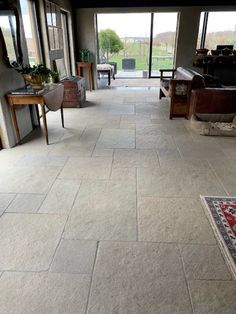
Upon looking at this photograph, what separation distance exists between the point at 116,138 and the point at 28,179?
147 cm

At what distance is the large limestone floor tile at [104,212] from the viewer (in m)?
1.75

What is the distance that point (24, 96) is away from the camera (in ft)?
9.82

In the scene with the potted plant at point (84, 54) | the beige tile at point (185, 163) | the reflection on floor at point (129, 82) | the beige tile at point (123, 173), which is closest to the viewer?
the beige tile at point (123, 173)

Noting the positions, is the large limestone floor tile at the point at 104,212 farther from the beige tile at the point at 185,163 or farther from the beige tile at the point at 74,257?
the beige tile at the point at 185,163

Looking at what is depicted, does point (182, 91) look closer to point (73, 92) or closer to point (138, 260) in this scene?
point (73, 92)

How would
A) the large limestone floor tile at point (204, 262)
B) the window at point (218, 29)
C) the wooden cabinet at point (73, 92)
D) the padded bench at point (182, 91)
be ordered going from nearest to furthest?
the large limestone floor tile at point (204, 262) → the padded bench at point (182, 91) → the wooden cabinet at point (73, 92) → the window at point (218, 29)

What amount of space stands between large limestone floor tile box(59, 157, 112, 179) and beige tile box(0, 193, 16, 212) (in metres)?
0.53

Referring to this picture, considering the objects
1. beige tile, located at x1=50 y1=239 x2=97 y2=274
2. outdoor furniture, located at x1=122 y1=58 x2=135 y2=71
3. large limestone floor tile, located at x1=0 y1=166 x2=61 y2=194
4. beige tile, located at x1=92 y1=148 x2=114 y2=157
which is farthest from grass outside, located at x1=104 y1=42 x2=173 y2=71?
beige tile, located at x1=50 y1=239 x2=97 y2=274

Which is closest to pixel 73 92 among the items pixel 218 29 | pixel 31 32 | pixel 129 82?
pixel 31 32

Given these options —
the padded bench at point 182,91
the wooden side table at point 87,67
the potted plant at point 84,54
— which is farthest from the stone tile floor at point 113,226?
the potted plant at point 84,54

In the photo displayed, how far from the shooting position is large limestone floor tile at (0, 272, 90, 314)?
4.11 ft

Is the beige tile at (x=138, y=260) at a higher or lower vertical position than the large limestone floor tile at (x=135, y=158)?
lower

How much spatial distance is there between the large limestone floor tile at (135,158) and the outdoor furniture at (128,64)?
6.69m

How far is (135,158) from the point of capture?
2.88 meters
